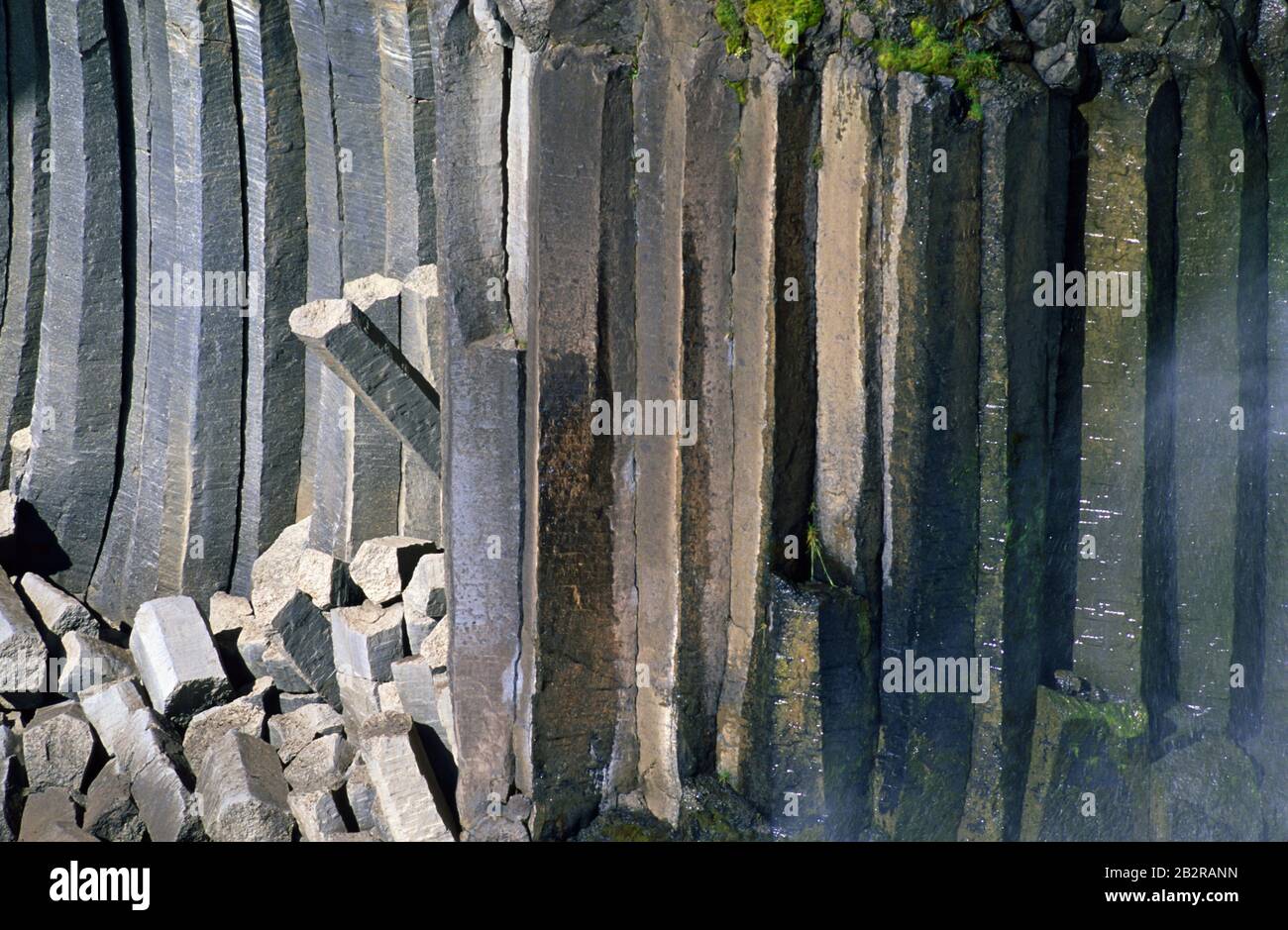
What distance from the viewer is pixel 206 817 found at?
23.2 feet

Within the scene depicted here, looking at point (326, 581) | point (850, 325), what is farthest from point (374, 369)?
point (850, 325)

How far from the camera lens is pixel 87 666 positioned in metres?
8.41

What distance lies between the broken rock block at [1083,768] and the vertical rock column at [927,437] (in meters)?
0.31

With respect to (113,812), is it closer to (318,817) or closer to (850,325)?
(318,817)

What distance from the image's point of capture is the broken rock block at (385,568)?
7.96 m

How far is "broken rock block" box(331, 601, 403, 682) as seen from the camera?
7.75 meters

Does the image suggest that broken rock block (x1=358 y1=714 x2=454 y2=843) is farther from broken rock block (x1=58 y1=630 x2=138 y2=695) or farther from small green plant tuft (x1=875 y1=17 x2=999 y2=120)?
small green plant tuft (x1=875 y1=17 x2=999 y2=120)

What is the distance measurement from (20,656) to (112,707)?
80 centimetres

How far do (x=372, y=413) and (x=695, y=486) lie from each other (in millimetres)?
2627

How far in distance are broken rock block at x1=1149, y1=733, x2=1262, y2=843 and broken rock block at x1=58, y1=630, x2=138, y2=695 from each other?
5.44 meters

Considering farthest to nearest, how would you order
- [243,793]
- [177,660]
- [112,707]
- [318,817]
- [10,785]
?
[177,660], [112,707], [10,785], [243,793], [318,817]

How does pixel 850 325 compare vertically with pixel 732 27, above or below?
below
